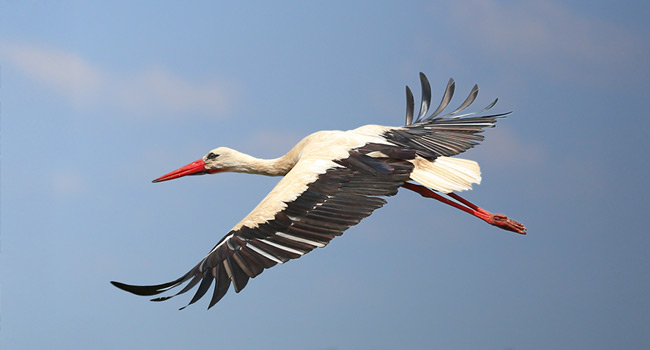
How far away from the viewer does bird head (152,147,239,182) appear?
26.8 feet

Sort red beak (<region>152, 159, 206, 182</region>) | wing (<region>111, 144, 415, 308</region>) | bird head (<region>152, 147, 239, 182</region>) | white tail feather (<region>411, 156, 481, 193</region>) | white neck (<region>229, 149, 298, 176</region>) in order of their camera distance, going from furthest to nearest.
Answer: red beak (<region>152, 159, 206, 182</region>) → bird head (<region>152, 147, 239, 182</region>) → white neck (<region>229, 149, 298, 176</region>) → white tail feather (<region>411, 156, 481, 193</region>) → wing (<region>111, 144, 415, 308</region>)

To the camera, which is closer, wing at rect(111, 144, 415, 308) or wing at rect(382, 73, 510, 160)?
wing at rect(111, 144, 415, 308)

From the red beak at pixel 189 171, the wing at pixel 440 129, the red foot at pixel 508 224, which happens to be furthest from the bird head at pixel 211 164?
the red foot at pixel 508 224

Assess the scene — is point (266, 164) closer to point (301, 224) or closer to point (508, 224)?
point (301, 224)

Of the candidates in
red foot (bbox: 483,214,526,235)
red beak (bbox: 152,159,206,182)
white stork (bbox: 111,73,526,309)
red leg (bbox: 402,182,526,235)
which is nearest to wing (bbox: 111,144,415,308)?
white stork (bbox: 111,73,526,309)

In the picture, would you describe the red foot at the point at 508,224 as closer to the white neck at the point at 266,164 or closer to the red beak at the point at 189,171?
the white neck at the point at 266,164

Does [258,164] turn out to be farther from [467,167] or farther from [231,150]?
[467,167]

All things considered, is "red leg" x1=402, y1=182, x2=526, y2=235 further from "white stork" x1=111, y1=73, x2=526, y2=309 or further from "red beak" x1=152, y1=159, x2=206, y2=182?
"red beak" x1=152, y1=159, x2=206, y2=182

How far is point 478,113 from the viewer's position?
342 inches

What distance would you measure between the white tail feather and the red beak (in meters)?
2.44

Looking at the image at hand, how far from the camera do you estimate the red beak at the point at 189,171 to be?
840cm

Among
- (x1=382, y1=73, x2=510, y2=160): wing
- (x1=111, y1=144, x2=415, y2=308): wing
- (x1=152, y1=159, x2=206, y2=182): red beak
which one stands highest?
(x1=382, y1=73, x2=510, y2=160): wing

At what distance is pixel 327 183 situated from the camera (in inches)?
Result: 249

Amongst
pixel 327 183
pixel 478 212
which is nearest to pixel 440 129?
pixel 478 212
